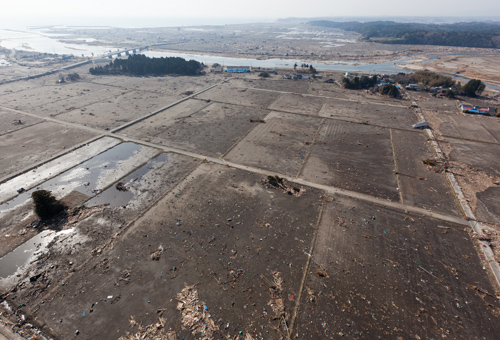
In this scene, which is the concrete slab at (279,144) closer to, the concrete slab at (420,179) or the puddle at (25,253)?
the concrete slab at (420,179)

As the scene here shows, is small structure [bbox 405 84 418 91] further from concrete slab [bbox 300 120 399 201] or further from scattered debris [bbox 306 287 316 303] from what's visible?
scattered debris [bbox 306 287 316 303]

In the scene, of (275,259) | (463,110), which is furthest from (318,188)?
(463,110)

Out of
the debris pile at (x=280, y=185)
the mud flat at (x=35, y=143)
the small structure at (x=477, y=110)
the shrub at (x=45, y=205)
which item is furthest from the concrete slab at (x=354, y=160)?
the mud flat at (x=35, y=143)

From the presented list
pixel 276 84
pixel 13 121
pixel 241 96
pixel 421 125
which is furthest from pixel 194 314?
pixel 276 84

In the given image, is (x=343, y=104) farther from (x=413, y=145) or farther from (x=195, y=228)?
(x=195, y=228)

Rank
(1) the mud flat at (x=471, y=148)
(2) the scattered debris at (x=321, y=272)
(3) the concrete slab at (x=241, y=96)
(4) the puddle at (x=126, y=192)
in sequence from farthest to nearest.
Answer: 1. (3) the concrete slab at (x=241, y=96)
2. (1) the mud flat at (x=471, y=148)
3. (4) the puddle at (x=126, y=192)
4. (2) the scattered debris at (x=321, y=272)

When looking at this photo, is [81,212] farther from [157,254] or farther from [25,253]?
[157,254]

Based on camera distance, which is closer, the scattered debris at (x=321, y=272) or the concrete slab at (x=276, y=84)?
the scattered debris at (x=321, y=272)
